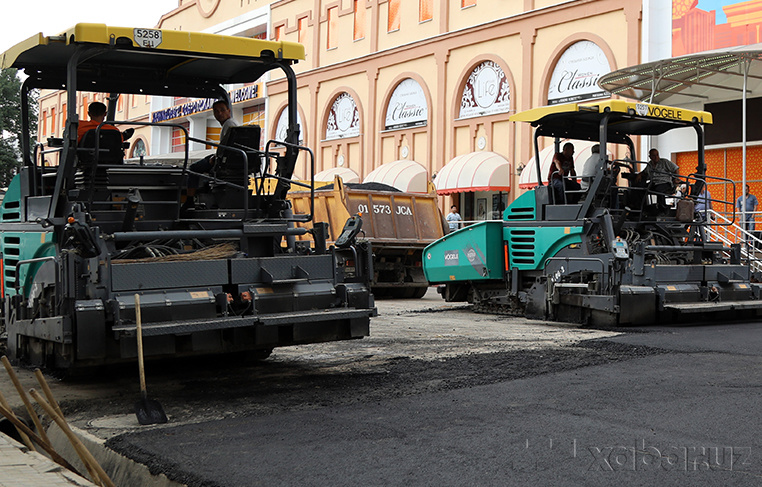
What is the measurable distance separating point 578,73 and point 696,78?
6.43m

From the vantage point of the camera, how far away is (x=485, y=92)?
31.0 metres

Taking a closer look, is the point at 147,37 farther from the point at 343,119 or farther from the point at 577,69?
the point at 343,119

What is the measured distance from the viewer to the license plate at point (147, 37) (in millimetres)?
7301

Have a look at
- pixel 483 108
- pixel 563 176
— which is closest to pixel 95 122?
pixel 563 176

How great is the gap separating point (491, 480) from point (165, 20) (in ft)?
169

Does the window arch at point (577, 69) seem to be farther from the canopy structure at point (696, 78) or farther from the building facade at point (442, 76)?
the canopy structure at point (696, 78)

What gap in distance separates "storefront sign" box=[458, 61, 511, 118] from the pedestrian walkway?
25536 mm

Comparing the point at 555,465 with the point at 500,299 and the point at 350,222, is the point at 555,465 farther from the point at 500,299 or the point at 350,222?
the point at 500,299

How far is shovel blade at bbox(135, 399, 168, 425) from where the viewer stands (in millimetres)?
6199

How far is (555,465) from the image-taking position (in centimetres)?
492

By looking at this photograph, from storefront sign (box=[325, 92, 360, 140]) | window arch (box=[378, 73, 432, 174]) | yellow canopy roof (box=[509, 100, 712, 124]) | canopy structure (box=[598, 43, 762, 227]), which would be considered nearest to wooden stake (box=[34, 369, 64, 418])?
yellow canopy roof (box=[509, 100, 712, 124])

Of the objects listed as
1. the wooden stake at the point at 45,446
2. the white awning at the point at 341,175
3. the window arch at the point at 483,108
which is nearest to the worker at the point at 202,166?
the wooden stake at the point at 45,446

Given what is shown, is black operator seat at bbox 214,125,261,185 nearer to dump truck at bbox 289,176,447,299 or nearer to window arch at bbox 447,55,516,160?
dump truck at bbox 289,176,447,299

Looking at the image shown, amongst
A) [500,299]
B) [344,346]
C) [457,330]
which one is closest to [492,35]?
[500,299]
